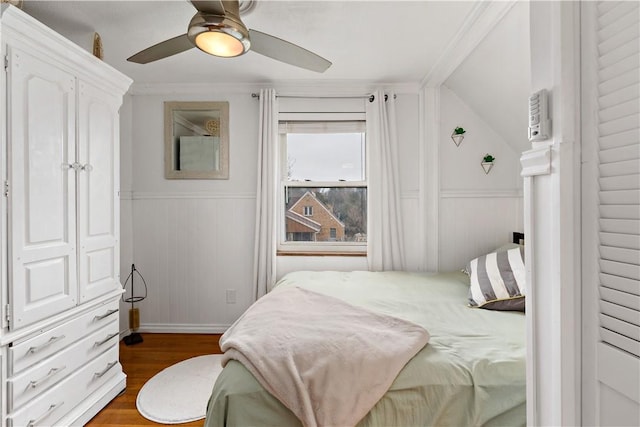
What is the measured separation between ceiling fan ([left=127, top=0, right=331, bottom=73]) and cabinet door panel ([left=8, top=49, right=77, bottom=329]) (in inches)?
18.6

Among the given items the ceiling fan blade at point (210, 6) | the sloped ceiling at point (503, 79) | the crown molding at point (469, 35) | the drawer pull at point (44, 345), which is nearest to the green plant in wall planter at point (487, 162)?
the sloped ceiling at point (503, 79)

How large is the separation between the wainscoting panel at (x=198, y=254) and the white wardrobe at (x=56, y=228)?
95 centimetres

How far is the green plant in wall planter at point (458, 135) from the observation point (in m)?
2.99

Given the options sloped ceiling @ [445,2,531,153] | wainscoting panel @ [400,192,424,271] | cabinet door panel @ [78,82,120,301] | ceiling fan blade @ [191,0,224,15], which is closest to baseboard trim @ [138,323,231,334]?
cabinet door panel @ [78,82,120,301]

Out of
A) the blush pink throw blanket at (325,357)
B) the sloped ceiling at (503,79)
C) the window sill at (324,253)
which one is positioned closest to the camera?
the blush pink throw blanket at (325,357)

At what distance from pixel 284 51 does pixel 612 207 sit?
1585 mm

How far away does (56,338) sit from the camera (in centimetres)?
167

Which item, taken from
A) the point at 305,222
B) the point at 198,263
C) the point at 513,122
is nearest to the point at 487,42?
the point at 513,122

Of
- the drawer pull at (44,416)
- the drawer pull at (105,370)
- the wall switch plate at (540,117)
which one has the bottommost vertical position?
the drawer pull at (44,416)

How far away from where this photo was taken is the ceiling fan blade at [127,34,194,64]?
5.42 feet

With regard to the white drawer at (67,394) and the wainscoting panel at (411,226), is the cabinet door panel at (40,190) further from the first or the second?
the wainscoting panel at (411,226)

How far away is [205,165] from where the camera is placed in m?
3.08

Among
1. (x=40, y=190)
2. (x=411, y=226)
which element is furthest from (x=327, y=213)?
(x=40, y=190)

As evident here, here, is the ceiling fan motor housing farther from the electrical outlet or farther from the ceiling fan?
the electrical outlet
